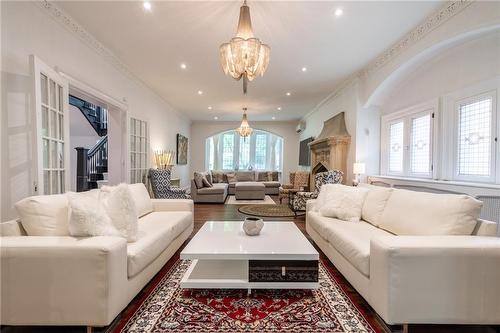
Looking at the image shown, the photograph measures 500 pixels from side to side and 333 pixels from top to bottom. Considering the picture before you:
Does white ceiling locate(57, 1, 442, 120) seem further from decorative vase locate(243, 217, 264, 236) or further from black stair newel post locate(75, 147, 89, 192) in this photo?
black stair newel post locate(75, 147, 89, 192)

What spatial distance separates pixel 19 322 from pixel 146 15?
10.2 ft

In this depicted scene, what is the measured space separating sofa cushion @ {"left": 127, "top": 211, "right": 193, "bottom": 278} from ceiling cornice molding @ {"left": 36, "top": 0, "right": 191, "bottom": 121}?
8.49 ft

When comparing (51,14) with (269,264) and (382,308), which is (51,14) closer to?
(269,264)

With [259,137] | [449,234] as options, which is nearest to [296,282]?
[449,234]

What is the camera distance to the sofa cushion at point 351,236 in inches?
74.5

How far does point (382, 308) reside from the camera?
5.24 feet

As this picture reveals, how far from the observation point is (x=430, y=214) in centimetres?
203

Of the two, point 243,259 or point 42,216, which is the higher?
point 42,216

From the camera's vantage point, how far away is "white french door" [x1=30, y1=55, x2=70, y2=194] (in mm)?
2246

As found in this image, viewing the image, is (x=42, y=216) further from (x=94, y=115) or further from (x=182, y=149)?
(x=182, y=149)

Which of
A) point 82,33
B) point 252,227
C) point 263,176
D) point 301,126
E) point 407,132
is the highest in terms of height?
point 82,33

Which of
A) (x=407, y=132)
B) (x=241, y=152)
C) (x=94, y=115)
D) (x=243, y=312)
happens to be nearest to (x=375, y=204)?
(x=243, y=312)

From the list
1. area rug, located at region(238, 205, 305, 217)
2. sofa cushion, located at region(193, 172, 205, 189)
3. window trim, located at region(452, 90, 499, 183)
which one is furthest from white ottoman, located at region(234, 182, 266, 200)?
window trim, located at region(452, 90, 499, 183)

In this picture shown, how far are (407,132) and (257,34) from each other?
302 centimetres
